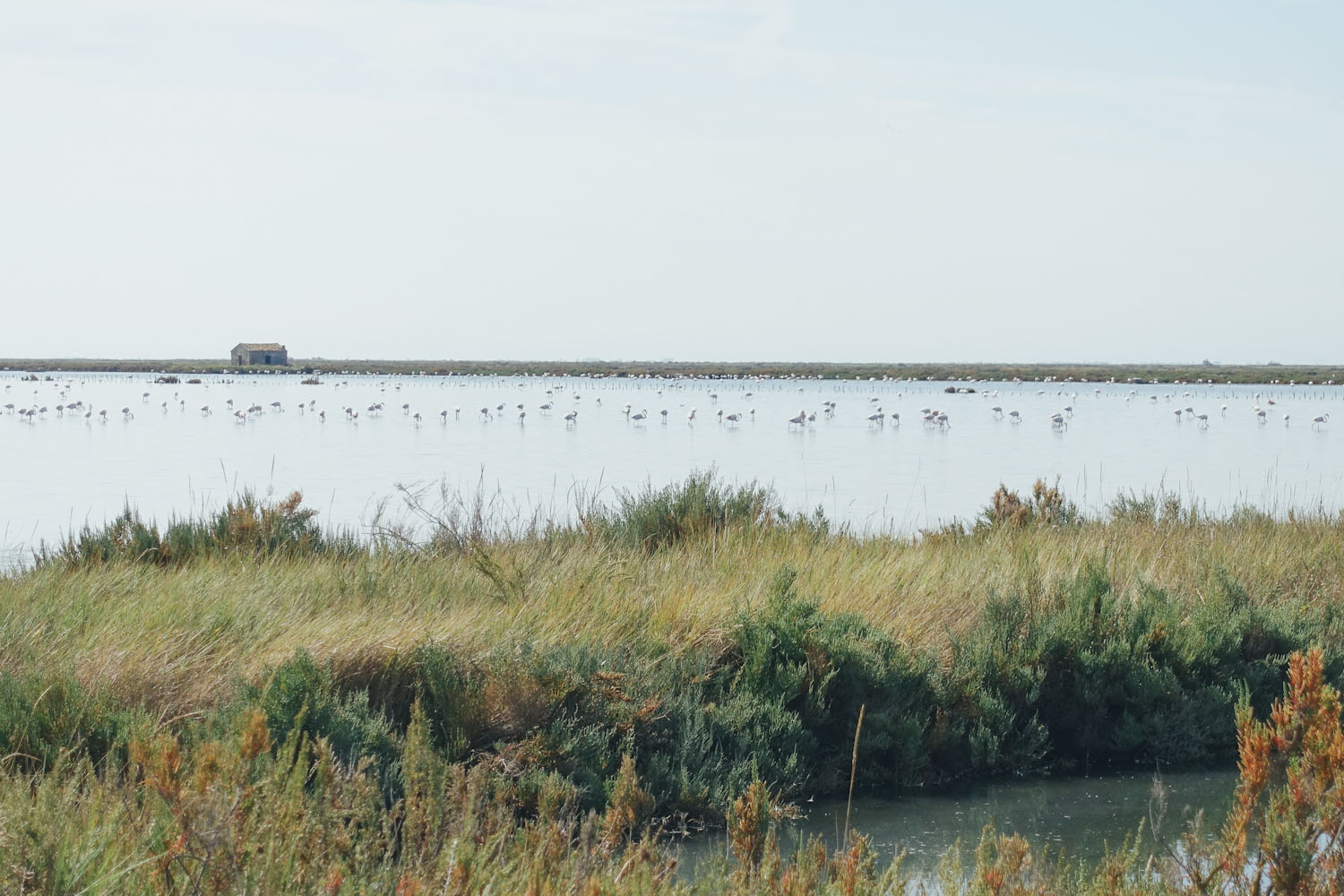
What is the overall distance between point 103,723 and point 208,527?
548 cm

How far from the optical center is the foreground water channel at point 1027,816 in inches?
240

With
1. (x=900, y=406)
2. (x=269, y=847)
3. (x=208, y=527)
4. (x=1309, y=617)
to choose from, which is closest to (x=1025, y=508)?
(x=1309, y=617)

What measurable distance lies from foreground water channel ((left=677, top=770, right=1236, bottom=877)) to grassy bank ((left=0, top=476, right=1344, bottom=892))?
8.2 inches

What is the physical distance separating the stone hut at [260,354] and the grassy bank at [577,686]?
492 feet

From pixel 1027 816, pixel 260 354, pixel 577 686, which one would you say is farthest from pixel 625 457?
pixel 260 354

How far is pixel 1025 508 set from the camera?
43.4ft

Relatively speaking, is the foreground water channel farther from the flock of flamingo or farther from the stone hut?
the stone hut

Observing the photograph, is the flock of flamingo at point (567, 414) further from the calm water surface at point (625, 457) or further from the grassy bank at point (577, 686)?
the grassy bank at point (577, 686)

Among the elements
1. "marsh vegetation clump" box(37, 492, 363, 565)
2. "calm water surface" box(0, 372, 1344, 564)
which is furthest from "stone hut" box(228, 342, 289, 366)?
"marsh vegetation clump" box(37, 492, 363, 565)

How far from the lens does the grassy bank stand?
3979 mm

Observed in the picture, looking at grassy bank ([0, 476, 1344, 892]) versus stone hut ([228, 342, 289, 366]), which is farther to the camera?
stone hut ([228, 342, 289, 366])

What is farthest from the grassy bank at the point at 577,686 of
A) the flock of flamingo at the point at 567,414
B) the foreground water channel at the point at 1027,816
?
the flock of flamingo at the point at 567,414

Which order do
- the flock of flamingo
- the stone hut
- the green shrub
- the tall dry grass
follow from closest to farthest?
the tall dry grass, the green shrub, the flock of flamingo, the stone hut

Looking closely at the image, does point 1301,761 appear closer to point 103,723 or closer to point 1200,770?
point 1200,770
